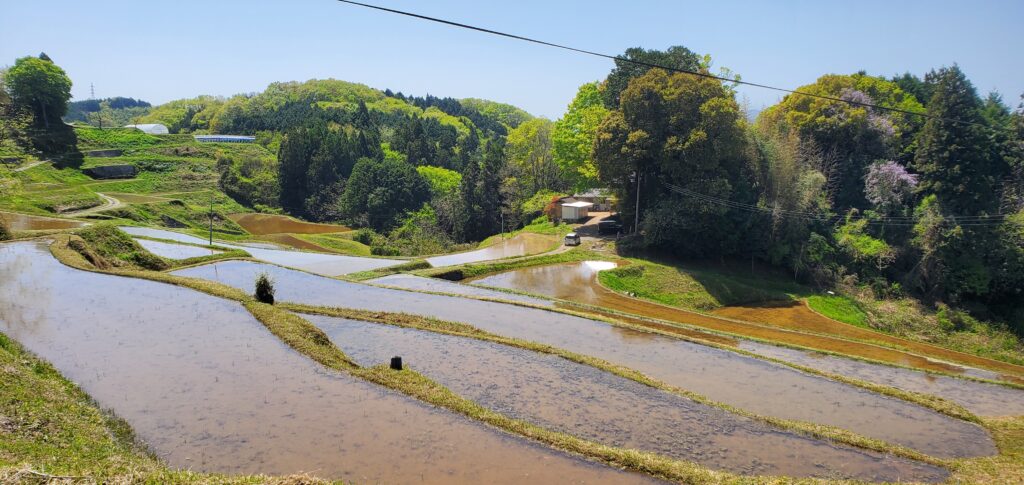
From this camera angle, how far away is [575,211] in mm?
48125

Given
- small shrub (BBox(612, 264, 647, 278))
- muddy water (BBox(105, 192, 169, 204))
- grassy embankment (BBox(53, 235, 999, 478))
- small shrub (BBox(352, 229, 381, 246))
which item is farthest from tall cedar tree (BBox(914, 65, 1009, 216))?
muddy water (BBox(105, 192, 169, 204))

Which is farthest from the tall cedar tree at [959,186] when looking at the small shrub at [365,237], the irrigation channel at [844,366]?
the small shrub at [365,237]

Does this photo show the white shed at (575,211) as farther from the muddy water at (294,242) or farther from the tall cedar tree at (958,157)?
the tall cedar tree at (958,157)

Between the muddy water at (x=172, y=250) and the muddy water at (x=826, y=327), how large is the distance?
29.2 m

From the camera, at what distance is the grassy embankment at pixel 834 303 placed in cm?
2973

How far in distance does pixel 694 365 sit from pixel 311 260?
80.7ft

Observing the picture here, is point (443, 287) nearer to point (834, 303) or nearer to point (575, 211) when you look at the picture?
point (575, 211)

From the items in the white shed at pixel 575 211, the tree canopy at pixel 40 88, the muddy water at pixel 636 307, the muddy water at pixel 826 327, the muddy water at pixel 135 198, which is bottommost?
the muddy water at pixel 826 327

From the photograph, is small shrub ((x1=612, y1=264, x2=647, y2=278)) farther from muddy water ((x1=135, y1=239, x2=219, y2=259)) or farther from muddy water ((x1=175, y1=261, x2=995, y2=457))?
muddy water ((x1=135, y1=239, x2=219, y2=259))

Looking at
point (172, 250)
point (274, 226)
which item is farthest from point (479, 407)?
point (274, 226)

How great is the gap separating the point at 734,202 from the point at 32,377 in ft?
119

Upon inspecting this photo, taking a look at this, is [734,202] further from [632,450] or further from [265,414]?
[265,414]

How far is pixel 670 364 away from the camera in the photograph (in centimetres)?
1683

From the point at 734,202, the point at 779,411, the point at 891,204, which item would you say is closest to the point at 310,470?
the point at 779,411
